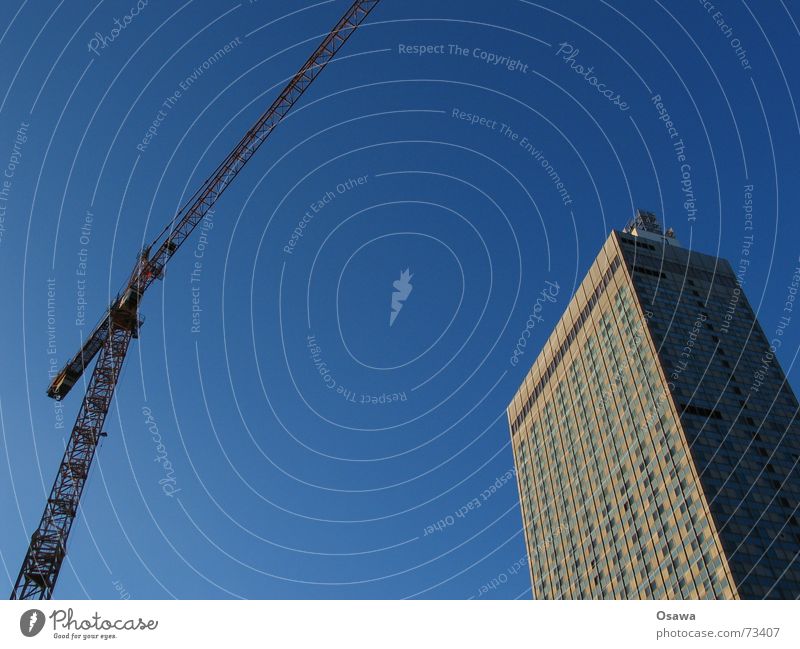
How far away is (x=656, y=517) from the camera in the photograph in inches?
3221

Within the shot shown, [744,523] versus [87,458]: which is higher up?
[87,458]

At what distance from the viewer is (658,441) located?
8538cm

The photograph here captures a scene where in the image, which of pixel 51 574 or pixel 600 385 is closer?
pixel 51 574

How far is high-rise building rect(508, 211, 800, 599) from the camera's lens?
75.5m

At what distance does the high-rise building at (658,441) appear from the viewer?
7550cm
